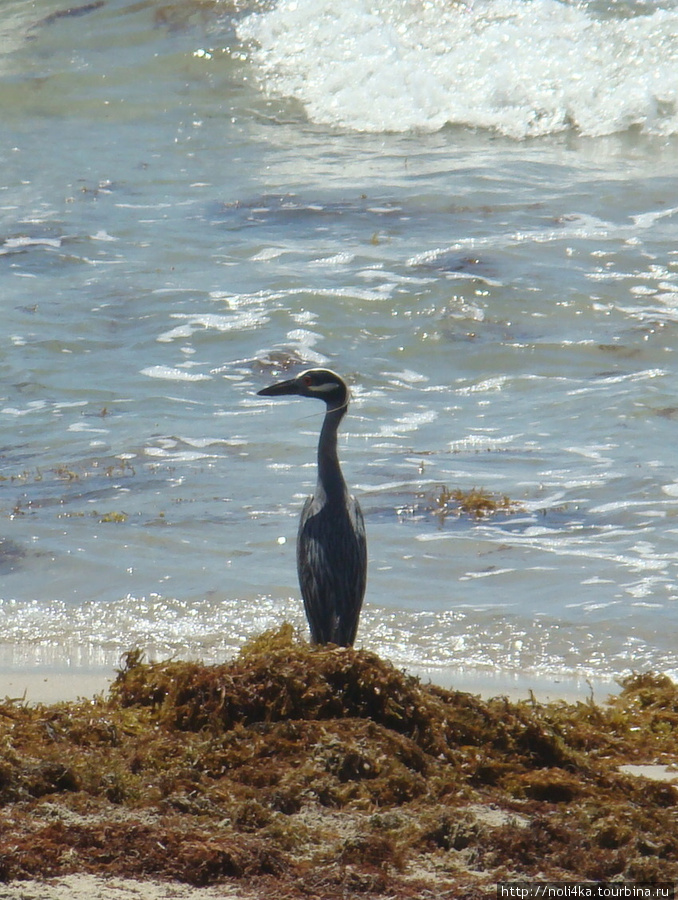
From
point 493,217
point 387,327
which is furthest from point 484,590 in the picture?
point 493,217

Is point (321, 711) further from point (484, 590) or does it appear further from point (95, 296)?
point (95, 296)

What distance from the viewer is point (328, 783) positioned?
11.8 feet

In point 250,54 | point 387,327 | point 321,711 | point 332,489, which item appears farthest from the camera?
point 250,54

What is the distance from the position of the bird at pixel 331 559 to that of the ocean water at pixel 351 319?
21.6 inches

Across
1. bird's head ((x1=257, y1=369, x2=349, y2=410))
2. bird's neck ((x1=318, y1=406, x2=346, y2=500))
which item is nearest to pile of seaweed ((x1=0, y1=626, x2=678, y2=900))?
bird's neck ((x1=318, y1=406, x2=346, y2=500))

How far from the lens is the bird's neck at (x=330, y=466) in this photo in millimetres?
5098

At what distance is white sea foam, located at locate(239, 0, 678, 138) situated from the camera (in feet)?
53.0

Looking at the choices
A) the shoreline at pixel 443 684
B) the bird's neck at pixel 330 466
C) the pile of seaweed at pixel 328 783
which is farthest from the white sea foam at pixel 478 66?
the pile of seaweed at pixel 328 783

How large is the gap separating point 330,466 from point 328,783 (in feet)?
5.93

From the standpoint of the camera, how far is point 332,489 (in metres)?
5.09

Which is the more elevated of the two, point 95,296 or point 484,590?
point 95,296

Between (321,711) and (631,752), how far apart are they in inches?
43.9

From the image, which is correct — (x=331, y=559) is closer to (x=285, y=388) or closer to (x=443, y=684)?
(x=443, y=684)

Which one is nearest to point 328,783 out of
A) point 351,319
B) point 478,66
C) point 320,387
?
point 320,387
